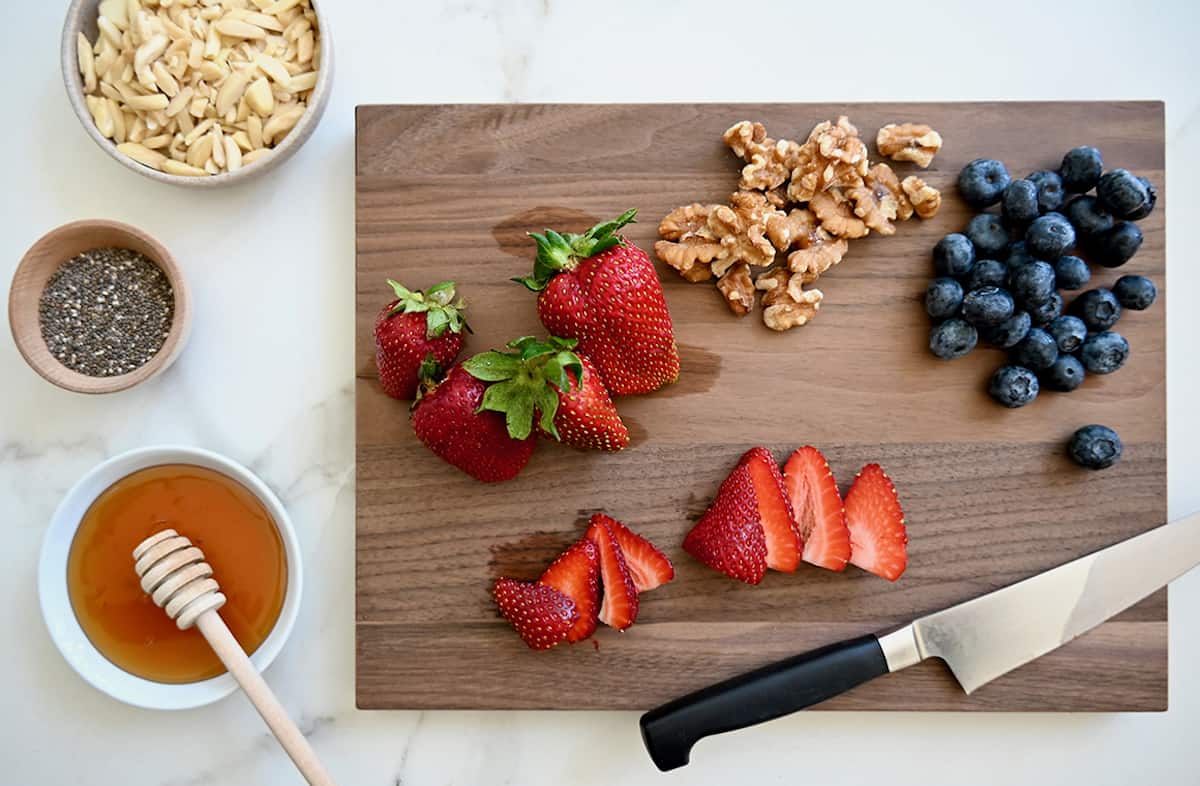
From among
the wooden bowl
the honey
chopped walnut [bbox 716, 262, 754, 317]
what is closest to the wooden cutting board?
chopped walnut [bbox 716, 262, 754, 317]

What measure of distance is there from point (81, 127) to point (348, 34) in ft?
1.34

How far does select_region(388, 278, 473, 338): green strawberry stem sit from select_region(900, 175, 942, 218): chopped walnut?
0.60 m

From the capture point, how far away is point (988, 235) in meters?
1.15

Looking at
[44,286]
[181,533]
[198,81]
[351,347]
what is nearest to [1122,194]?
[351,347]

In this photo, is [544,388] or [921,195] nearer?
[544,388]

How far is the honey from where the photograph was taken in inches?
46.6

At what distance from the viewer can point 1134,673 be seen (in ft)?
3.92

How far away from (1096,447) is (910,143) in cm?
46

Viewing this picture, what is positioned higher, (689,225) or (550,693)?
(689,225)

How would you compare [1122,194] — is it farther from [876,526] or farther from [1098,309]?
[876,526]

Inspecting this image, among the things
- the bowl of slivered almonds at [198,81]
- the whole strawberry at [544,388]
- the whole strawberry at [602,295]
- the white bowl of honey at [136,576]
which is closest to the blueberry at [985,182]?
the whole strawberry at [602,295]

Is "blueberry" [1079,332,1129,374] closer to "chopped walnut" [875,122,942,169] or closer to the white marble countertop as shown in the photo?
the white marble countertop

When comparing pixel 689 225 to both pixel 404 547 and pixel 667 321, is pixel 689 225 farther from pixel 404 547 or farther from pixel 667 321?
pixel 404 547

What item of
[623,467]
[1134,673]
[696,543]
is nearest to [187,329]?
[623,467]
